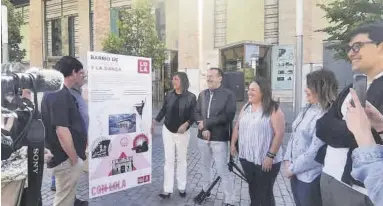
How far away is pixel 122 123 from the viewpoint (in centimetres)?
340

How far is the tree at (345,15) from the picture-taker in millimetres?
5477

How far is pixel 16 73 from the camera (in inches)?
53.2

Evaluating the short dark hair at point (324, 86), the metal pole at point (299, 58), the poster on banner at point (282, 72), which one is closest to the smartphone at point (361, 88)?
the short dark hair at point (324, 86)

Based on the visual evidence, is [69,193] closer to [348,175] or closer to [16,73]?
[16,73]

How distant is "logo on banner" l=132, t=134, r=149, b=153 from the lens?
11.8 ft

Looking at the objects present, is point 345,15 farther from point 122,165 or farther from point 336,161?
point 336,161

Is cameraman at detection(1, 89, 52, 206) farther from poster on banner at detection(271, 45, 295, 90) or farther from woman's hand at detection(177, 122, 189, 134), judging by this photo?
poster on banner at detection(271, 45, 295, 90)

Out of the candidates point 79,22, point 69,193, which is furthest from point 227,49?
point 69,193

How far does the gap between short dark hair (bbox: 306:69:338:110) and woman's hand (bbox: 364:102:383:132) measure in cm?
130

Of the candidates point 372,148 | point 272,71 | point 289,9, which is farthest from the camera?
point 289,9

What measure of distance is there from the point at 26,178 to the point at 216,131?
255cm

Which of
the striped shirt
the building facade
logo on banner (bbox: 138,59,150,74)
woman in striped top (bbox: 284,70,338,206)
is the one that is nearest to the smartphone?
woman in striped top (bbox: 284,70,338,206)

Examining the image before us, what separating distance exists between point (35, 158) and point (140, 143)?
7.08 feet

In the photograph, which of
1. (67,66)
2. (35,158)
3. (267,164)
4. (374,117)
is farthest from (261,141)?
(35,158)
